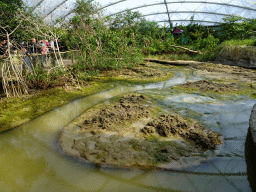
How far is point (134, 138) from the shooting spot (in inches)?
118

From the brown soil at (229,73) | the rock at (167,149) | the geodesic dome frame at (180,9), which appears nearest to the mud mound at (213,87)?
the brown soil at (229,73)

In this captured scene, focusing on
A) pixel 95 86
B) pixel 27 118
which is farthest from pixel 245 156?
pixel 95 86

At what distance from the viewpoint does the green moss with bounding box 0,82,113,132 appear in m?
3.94

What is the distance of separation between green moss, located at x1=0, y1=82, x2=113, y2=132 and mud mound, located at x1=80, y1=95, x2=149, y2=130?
1.48 m

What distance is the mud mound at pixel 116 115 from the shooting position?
136 inches

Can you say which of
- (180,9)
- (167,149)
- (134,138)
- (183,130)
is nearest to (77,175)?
(134,138)

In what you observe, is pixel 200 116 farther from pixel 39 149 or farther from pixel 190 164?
pixel 39 149

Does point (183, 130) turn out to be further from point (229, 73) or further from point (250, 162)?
point (229, 73)

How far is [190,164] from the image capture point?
7.82ft

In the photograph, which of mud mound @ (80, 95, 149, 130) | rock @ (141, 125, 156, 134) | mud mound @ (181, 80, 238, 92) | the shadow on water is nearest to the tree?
mud mound @ (80, 95, 149, 130)

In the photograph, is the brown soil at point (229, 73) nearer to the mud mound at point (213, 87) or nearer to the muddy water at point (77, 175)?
the mud mound at point (213, 87)

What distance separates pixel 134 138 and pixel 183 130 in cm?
88

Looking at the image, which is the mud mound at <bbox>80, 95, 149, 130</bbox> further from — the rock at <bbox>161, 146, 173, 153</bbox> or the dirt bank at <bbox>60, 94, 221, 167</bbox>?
the rock at <bbox>161, 146, 173, 153</bbox>

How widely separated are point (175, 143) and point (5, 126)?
3.27 m
